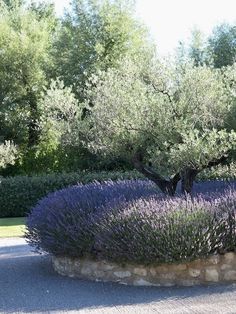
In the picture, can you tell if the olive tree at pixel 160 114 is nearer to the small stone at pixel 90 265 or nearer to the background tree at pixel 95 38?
the small stone at pixel 90 265

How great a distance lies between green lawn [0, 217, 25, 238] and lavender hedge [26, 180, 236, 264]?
6.40 meters

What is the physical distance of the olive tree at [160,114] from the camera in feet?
33.4

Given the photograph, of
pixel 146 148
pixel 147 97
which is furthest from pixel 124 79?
pixel 146 148

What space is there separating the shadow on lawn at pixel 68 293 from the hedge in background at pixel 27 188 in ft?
51.7

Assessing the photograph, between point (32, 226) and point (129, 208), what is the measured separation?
2.20 meters

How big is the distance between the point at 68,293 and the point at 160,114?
3809mm

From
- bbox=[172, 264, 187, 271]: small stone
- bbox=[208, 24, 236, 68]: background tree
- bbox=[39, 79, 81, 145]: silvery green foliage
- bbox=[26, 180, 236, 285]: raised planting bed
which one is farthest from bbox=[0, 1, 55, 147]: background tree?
bbox=[172, 264, 187, 271]: small stone

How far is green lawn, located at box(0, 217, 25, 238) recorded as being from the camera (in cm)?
1797

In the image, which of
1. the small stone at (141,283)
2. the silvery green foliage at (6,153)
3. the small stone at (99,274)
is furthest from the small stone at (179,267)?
the silvery green foliage at (6,153)

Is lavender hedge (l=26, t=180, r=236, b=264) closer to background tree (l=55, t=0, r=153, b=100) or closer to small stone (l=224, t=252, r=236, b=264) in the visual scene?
small stone (l=224, t=252, r=236, b=264)

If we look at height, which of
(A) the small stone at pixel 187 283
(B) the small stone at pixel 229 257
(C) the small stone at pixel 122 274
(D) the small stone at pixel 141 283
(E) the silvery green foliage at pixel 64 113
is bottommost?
(A) the small stone at pixel 187 283

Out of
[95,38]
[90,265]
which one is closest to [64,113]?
[90,265]

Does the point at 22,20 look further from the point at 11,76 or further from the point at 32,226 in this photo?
the point at 32,226

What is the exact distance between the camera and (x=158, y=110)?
10297 mm
